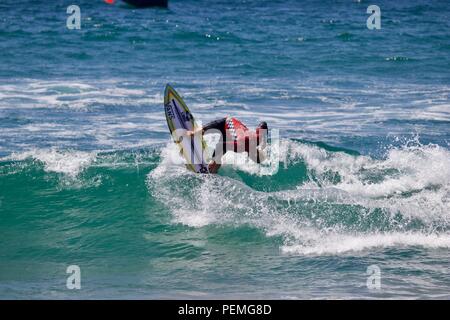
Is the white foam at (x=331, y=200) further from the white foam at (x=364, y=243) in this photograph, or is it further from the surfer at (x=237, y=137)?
the surfer at (x=237, y=137)

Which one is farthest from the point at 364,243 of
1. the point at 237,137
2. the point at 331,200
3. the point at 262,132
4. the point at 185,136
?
the point at 185,136

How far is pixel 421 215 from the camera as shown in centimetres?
955

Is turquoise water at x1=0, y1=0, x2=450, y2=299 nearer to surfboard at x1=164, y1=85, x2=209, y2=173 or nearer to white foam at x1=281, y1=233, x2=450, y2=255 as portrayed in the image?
white foam at x1=281, y1=233, x2=450, y2=255

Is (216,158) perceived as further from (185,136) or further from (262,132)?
(262,132)

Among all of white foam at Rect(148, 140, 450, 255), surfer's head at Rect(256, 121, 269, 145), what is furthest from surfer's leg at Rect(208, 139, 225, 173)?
surfer's head at Rect(256, 121, 269, 145)

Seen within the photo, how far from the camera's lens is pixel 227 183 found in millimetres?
10344

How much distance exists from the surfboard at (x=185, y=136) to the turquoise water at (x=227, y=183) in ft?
0.82

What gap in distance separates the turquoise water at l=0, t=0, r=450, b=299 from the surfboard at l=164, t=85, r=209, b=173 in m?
0.25

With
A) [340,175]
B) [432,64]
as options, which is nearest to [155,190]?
[340,175]

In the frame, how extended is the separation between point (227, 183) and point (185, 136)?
0.90 metres

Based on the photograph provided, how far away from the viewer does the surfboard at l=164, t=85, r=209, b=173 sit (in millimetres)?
10273

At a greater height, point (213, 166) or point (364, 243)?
point (213, 166)

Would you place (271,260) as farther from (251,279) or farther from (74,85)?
(74,85)
